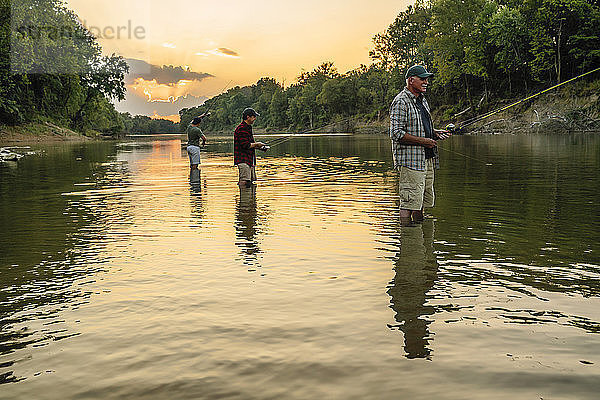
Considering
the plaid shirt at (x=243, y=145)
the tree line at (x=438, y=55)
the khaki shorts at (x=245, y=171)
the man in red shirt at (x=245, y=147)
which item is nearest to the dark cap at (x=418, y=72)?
the man in red shirt at (x=245, y=147)

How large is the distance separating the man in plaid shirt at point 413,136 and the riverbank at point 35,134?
5766cm

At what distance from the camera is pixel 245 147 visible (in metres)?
13.4

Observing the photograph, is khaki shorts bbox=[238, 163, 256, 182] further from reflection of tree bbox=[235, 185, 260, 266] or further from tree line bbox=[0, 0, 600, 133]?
A: tree line bbox=[0, 0, 600, 133]

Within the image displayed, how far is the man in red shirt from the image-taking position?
44.0 feet

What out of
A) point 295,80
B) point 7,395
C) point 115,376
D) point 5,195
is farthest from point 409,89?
point 295,80

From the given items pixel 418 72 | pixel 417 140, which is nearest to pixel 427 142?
pixel 417 140

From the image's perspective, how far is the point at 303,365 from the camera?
362 cm

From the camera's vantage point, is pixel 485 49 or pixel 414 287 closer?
pixel 414 287

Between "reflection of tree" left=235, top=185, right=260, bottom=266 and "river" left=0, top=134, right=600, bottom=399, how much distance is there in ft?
0.19

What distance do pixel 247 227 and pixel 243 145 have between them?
5.00m

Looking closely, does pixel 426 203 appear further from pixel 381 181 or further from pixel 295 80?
pixel 295 80

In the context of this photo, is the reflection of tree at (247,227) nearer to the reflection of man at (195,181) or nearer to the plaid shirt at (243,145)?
the plaid shirt at (243,145)

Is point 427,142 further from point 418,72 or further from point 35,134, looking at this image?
point 35,134

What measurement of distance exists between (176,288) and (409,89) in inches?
187
